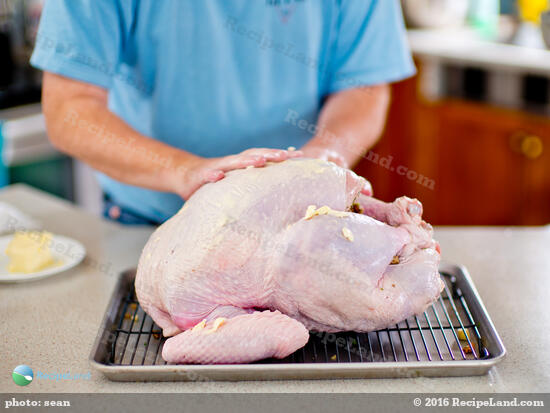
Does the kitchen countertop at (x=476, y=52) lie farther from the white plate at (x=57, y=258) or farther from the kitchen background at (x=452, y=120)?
the white plate at (x=57, y=258)

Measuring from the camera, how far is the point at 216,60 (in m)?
1.53

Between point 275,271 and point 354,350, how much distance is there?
6.8 inches

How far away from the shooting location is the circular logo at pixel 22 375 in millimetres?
963

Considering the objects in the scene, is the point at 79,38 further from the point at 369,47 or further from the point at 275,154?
the point at 369,47

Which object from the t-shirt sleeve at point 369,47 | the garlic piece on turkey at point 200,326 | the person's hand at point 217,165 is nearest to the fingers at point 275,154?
the person's hand at point 217,165

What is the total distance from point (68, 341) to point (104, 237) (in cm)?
46

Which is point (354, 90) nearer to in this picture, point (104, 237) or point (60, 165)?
point (104, 237)

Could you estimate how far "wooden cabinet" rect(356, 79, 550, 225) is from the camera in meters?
2.92

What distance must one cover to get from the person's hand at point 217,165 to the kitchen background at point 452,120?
5.62ft

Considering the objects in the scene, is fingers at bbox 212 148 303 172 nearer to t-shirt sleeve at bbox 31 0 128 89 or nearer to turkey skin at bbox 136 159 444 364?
turkey skin at bbox 136 159 444 364

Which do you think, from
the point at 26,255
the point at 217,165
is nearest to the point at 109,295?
the point at 26,255

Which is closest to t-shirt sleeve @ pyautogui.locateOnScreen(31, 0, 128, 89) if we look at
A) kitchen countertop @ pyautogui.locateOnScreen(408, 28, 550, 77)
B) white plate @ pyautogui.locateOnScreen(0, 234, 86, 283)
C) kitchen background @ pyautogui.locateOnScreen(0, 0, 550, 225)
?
white plate @ pyautogui.locateOnScreen(0, 234, 86, 283)

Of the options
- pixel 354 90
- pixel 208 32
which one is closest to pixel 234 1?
pixel 208 32

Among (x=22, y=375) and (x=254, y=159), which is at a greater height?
(x=254, y=159)
